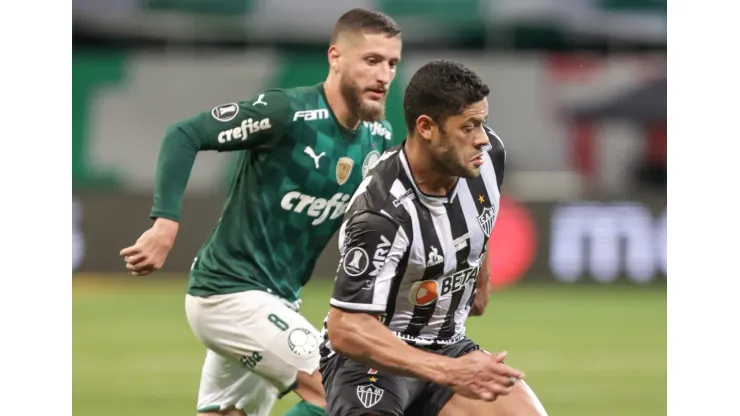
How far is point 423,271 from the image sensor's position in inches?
186

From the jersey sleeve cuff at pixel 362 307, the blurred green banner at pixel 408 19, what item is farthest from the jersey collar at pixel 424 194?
the blurred green banner at pixel 408 19

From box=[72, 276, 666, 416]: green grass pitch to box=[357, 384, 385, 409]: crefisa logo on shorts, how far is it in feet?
12.2

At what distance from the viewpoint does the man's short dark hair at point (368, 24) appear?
556cm

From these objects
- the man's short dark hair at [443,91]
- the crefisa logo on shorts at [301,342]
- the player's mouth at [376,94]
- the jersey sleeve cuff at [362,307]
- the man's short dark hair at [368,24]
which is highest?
the man's short dark hair at [368,24]

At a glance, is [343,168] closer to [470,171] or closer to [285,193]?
[285,193]

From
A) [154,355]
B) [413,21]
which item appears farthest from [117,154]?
[154,355]

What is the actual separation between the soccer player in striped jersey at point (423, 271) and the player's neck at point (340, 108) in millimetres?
872

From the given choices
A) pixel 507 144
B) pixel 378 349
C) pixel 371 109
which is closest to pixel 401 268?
pixel 378 349

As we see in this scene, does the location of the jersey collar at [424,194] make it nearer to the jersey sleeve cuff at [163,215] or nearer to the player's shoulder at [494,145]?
the player's shoulder at [494,145]

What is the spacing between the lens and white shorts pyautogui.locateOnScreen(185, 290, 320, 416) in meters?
5.46

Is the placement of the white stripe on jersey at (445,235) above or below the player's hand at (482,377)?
above

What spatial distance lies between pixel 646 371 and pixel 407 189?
5.99 metres

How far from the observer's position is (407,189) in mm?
4703

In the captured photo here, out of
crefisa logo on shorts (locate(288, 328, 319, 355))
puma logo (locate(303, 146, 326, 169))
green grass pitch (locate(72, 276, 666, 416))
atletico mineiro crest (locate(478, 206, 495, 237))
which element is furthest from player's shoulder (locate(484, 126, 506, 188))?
green grass pitch (locate(72, 276, 666, 416))
